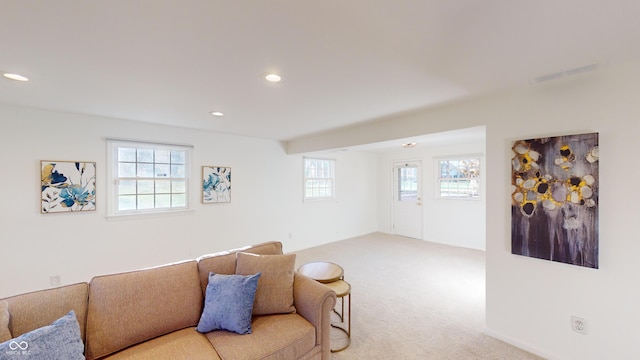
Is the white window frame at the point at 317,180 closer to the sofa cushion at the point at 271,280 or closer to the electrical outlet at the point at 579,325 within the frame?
the sofa cushion at the point at 271,280

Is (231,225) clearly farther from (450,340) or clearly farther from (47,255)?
(450,340)

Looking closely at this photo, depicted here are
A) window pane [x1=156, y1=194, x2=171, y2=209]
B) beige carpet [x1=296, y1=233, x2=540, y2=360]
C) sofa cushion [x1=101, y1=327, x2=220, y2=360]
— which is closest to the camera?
sofa cushion [x1=101, y1=327, x2=220, y2=360]

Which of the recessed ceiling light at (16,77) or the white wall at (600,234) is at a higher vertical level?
the recessed ceiling light at (16,77)

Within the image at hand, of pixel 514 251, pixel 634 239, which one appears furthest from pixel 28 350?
pixel 634 239

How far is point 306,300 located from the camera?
6.31ft

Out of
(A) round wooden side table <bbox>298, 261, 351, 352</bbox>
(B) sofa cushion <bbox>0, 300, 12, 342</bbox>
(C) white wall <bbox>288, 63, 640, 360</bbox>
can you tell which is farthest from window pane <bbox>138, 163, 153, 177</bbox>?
(C) white wall <bbox>288, 63, 640, 360</bbox>

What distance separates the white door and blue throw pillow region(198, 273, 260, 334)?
5.24 m

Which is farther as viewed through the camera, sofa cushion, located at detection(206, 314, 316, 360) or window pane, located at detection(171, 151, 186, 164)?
window pane, located at detection(171, 151, 186, 164)

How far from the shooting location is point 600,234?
1900mm

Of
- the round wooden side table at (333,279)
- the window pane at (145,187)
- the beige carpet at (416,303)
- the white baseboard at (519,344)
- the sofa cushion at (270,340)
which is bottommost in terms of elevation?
the beige carpet at (416,303)

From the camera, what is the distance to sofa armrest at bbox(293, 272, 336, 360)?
185cm

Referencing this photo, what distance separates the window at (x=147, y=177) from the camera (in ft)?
11.7

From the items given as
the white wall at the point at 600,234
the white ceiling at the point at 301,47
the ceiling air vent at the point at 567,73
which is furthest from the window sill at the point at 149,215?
the ceiling air vent at the point at 567,73

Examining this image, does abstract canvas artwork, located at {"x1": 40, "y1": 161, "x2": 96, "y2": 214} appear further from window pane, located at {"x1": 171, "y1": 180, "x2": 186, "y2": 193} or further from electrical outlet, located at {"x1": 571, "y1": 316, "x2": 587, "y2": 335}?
electrical outlet, located at {"x1": 571, "y1": 316, "x2": 587, "y2": 335}
